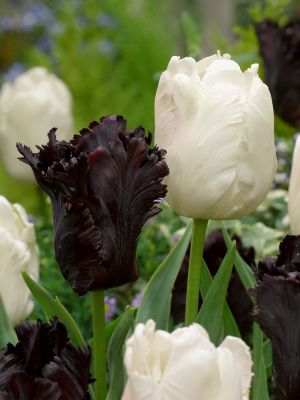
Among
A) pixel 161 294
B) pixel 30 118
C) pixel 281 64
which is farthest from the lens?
pixel 30 118

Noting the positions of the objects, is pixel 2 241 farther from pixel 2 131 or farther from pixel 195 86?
pixel 2 131

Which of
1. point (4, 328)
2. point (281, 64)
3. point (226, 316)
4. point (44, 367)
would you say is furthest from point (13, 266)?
point (281, 64)

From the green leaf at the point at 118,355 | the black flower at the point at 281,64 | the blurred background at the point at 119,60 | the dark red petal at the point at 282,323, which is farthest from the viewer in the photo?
the black flower at the point at 281,64

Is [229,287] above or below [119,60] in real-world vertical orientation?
below

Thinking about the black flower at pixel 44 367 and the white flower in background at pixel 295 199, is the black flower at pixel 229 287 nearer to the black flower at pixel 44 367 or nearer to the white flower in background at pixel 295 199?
the white flower in background at pixel 295 199

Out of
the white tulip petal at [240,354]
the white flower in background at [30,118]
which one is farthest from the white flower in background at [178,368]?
the white flower in background at [30,118]

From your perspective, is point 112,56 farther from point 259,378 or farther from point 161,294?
point 259,378
